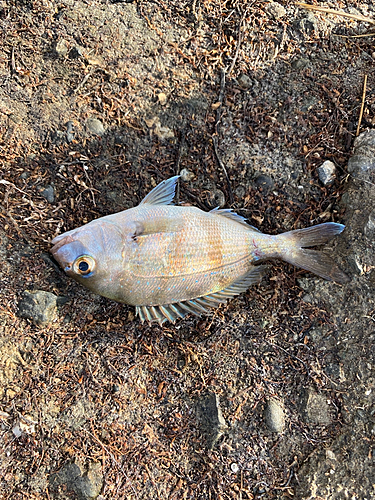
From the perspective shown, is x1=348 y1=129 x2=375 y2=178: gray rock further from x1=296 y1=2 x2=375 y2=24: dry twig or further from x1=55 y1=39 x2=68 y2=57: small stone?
x1=55 y1=39 x2=68 y2=57: small stone

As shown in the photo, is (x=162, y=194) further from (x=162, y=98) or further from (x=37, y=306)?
(x=37, y=306)

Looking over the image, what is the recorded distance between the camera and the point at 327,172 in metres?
3.45

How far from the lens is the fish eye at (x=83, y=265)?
111 inches

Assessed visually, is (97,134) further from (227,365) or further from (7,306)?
(227,365)

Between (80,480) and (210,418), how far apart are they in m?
1.36

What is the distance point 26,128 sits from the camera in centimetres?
335

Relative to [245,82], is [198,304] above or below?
below

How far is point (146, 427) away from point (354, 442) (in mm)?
2010

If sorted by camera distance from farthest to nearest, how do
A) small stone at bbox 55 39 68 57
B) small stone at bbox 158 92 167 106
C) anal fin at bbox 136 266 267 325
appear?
small stone at bbox 158 92 167 106
small stone at bbox 55 39 68 57
anal fin at bbox 136 266 267 325

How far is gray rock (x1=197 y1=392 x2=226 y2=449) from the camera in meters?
3.39

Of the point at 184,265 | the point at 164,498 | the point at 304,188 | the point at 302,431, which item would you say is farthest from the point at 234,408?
the point at 304,188

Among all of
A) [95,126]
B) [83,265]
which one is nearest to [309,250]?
[83,265]

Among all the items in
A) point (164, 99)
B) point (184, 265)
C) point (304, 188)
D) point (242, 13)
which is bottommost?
point (184, 265)

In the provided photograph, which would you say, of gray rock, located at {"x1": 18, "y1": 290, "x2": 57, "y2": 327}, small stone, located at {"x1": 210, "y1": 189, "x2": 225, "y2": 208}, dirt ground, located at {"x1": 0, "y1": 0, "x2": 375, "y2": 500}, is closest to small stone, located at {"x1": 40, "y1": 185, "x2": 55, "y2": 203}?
dirt ground, located at {"x1": 0, "y1": 0, "x2": 375, "y2": 500}
